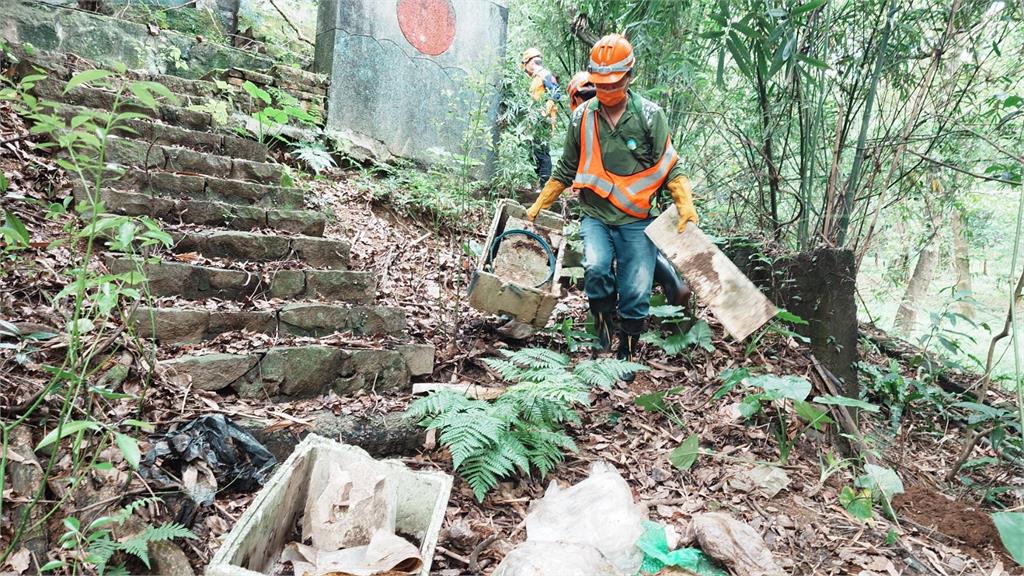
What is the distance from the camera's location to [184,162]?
152 inches

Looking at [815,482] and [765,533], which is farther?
[815,482]

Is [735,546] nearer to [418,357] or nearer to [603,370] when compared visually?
[603,370]

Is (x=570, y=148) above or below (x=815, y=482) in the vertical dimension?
above

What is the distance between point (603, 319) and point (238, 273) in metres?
2.31

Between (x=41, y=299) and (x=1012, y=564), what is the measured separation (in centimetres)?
440

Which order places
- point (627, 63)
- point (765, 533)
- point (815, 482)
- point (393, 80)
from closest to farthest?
1. point (765, 533)
2. point (815, 482)
3. point (627, 63)
4. point (393, 80)

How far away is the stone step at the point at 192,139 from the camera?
3.88m

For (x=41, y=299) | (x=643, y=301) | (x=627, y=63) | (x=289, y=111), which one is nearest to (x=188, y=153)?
(x=289, y=111)

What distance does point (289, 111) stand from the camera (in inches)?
192

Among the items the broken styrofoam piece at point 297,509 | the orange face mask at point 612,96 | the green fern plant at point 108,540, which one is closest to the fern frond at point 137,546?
the green fern plant at point 108,540

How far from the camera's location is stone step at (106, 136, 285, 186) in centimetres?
359

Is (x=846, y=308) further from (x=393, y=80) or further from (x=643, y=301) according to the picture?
(x=393, y=80)

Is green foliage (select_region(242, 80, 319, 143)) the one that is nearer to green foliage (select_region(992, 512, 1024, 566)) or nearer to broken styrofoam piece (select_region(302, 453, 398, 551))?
broken styrofoam piece (select_region(302, 453, 398, 551))

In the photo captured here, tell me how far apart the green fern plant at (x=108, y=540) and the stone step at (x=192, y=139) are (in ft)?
9.62
